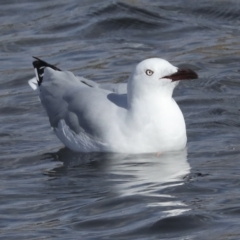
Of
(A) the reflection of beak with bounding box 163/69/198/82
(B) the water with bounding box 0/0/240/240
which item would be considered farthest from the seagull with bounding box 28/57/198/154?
(B) the water with bounding box 0/0/240/240

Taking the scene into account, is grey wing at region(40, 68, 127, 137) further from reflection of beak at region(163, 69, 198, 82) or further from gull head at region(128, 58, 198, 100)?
reflection of beak at region(163, 69, 198, 82)

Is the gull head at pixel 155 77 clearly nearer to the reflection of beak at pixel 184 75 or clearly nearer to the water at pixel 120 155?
the reflection of beak at pixel 184 75

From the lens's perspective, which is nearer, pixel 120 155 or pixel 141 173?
pixel 141 173

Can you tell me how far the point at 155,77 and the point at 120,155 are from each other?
753mm

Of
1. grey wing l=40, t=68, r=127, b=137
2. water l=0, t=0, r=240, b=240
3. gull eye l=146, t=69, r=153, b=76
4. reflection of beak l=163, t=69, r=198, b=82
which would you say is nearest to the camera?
water l=0, t=0, r=240, b=240

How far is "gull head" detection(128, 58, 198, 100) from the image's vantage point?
8250 millimetres

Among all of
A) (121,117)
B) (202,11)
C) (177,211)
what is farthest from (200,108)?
(202,11)

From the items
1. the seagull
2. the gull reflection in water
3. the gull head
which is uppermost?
the gull head

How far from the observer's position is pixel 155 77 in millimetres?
8391

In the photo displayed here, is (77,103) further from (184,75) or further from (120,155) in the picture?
(184,75)

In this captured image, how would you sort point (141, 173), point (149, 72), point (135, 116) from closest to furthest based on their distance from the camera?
1. point (141, 173)
2. point (149, 72)
3. point (135, 116)

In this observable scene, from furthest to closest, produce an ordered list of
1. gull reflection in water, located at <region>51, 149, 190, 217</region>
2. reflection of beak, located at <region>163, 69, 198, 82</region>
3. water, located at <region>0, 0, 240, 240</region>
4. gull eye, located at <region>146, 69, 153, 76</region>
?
gull eye, located at <region>146, 69, 153, 76</region> < reflection of beak, located at <region>163, 69, 198, 82</region> < gull reflection in water, located at <region>51, 149, 190, 217</region> < water, located at <region>0, 0, 240, 240</region>

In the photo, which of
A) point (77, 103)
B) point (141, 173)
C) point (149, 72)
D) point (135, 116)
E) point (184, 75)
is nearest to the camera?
point (141, 173)

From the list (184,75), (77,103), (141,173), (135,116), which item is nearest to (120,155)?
(135,116)
